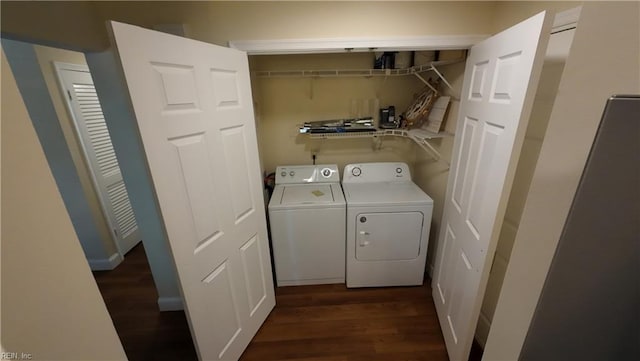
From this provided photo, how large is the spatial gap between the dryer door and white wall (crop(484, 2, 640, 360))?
4.30ft

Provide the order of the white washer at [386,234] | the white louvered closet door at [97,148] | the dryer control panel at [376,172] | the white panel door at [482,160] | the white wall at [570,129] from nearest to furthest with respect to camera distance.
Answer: the white wall at [570,129] → the white panel door at [482,160] → the white washer at [386,234] → the white louvered closet door at [97,148] → the dryer control panel at [376,172]

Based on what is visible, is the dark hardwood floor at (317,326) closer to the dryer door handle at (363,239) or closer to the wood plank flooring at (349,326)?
the wood plank flooring at (349,326)

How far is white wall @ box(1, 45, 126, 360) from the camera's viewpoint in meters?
0.43

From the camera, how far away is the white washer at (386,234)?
1.92 m

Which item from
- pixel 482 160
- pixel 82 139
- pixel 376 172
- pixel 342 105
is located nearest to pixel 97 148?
pixel 82 139

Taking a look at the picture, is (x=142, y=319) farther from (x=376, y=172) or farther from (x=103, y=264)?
(x=376, y=172)

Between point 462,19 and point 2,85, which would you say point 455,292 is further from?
point 2,85

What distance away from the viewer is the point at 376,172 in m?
2.38

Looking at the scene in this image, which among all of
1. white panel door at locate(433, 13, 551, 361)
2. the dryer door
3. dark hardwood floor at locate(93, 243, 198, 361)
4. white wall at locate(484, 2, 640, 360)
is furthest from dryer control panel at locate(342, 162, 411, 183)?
dark hardwood floor at locate(93, 243, 198, 361)

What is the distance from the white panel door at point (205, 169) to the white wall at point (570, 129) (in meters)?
1.25

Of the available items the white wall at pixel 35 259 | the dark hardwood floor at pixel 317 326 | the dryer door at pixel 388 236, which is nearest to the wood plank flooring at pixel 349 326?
the dark hardwood floor at pixel 317 326

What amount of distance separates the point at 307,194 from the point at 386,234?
0.78 meters

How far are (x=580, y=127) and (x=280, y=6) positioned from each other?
5.14 ft

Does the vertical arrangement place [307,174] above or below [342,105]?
below
